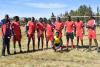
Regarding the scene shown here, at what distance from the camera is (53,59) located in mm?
18297

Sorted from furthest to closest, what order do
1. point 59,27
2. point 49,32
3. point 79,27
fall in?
point 79,27 < point 59,27 < point 49,32

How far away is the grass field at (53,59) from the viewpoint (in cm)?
1683

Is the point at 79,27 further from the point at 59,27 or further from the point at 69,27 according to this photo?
the point at 59,27

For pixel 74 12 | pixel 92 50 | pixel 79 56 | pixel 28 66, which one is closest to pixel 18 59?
pixel 28 66

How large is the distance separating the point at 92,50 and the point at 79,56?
202cm

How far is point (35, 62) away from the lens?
17359 millimetres

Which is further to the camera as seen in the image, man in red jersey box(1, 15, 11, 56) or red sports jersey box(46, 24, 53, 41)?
red sports jersey box(46, 24, 53, 41)

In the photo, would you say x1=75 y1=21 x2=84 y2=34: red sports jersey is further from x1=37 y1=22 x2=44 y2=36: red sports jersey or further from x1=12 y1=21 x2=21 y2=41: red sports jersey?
x1=12 y1=21 x2=21 y2=41: red sports jersey

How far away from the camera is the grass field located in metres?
16.8

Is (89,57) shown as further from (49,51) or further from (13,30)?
(13,30)

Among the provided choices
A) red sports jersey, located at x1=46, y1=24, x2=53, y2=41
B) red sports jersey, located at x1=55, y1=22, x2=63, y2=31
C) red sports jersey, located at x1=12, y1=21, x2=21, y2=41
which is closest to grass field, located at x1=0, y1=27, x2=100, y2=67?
red sports jersey, located at x1=46, y1=24, x2=53, y2=41

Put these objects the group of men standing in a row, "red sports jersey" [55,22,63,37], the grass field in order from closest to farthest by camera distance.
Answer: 1. the grass field
2. the group of men standing in a row
3. "red sports jersey" [55,22,63,37]

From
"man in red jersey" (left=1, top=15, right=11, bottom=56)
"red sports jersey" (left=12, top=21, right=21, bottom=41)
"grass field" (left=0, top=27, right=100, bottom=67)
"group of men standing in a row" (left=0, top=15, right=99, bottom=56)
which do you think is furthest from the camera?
"red sports jersey" (left=12, top=21, right=21, bottom=41)

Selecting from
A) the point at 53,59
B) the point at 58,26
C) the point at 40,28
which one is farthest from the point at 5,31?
the point at 58,26
